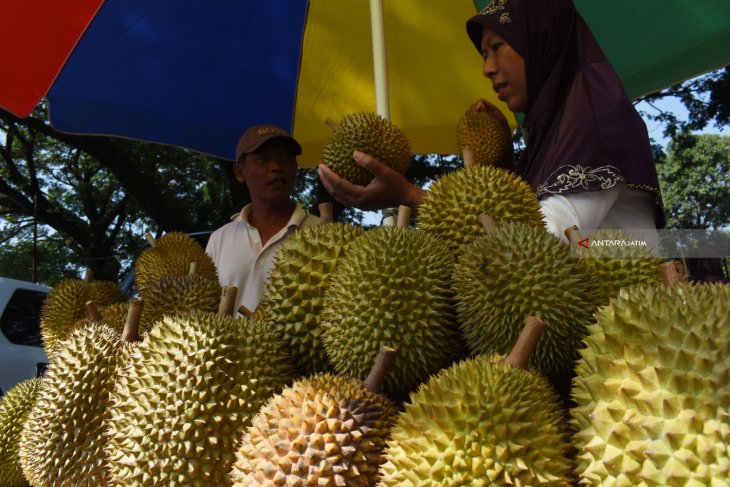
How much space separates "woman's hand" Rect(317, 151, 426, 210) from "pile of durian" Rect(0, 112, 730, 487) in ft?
1.00

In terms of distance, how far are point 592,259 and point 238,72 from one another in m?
3.42

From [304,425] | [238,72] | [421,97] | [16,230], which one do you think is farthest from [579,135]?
[16,230]

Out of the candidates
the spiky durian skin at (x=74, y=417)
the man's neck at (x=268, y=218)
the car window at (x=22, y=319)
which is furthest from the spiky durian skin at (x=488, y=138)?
the car window at (x=22, y=319)

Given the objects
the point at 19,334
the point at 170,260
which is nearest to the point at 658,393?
the point at 170,260

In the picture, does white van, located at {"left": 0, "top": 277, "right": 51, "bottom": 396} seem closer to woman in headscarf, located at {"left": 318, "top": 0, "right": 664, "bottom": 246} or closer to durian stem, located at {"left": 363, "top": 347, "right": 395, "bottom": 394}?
woman in headscarf, located at {"left": 318, "top": 0, "right": 664, "bottom": 246}

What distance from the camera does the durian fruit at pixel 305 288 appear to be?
1.30 metres

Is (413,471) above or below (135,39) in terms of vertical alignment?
below

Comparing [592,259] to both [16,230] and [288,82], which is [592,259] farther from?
[16,230]

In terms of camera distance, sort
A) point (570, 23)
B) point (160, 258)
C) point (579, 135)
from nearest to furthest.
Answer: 1. point (579, 135)
2. point (570, 23)
3. point (160, 258)

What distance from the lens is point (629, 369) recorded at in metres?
0.77

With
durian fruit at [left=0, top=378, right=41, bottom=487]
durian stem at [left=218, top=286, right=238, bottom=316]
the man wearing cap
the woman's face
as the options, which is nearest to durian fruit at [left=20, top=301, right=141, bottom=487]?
durian stem at [left=218, top=286, right=238, bottom=316]

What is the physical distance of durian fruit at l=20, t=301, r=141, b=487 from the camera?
4.50 ft

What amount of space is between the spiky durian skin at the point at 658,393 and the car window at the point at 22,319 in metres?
5.99

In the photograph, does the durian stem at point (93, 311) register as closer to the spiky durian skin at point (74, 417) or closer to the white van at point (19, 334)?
the spiky durian skin at point (74, 417)
